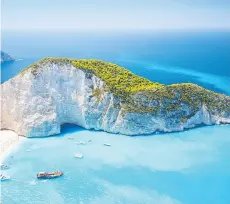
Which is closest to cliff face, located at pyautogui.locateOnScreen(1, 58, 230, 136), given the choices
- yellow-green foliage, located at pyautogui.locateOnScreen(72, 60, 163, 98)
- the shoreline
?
yellow-green foliage, located at pyautogui.locateOnScreen(72, 60, 163, 98)

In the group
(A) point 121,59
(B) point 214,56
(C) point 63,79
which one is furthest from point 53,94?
(B) point 214,56

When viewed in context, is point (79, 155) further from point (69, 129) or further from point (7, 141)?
point (7, 141)

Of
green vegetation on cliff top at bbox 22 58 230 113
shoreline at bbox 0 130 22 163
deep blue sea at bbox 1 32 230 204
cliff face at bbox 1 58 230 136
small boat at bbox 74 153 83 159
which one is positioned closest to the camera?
deep blue sea at bbox 1 32 230 204

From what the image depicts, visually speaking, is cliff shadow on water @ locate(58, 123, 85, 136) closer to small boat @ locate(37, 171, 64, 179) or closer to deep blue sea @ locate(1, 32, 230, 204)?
deep blue sea @ locate(1, 32, 230, 204)

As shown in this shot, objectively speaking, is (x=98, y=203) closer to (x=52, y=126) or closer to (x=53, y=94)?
(x=52, y=126)

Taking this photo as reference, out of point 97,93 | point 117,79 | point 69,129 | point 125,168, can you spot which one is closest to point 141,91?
point 117,79

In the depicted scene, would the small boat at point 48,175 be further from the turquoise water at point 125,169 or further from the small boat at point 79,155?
the small boat at point 79,155
